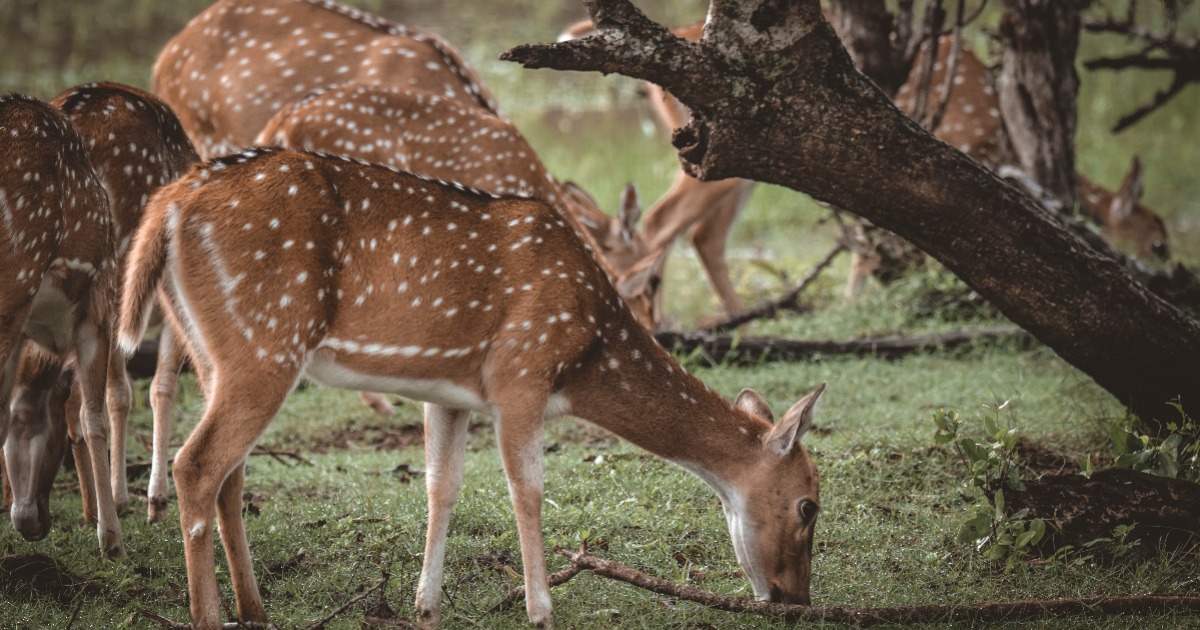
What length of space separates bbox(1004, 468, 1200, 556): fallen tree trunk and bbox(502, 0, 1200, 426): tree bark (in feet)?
2.02

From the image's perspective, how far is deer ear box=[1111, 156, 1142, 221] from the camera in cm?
1009

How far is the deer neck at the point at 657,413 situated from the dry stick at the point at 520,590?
547 millimetres

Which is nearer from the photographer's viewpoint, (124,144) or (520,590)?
(520,590)

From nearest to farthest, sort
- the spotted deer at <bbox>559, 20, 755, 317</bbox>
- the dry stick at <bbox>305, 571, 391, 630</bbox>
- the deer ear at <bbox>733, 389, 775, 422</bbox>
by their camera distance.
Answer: the dry stick at <bbox>305, 571, 391, 630</bbox>, the deer ear at <bbox>733, 389, 775, 422</bbox>, the spotted deer at <bbox>559, 20, 755, 317</bbox>

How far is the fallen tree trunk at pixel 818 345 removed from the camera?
7691mm

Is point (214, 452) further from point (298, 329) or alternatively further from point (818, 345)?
point (818, 345)

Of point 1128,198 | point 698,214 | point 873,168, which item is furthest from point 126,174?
point 1128,198

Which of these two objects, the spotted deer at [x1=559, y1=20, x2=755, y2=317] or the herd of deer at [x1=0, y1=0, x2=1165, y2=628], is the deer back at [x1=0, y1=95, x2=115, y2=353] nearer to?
the herd of deer at [x1=0, y1=0, x2=1165, y2=628]

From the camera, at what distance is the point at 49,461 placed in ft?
16.7

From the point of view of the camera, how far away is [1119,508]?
481 cm

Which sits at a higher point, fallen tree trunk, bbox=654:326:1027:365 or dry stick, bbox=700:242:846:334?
fallen tree trunk, bbox=654:326:1027:365

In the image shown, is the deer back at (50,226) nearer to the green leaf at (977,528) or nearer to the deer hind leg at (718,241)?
the green leaf at (977,528)

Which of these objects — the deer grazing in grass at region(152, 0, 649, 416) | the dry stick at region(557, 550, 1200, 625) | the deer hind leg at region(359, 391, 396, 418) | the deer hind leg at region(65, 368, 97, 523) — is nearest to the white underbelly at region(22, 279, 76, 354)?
the deer hind leg at region(65, 368, 97, 523)

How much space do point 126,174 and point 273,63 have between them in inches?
109
